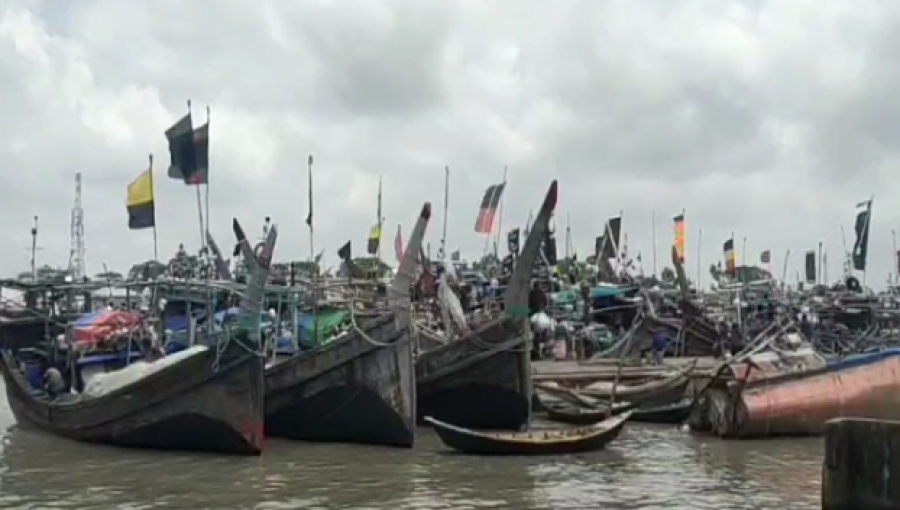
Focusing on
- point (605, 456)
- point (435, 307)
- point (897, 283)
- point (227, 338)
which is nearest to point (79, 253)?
point (435, 307)

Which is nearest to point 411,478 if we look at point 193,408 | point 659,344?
point 193,408

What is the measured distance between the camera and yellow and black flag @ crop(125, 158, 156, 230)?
24672mm

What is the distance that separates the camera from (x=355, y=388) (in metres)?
20.9

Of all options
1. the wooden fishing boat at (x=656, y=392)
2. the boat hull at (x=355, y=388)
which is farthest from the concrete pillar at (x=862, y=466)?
the wooden fishing boat at (x=656, y=392)

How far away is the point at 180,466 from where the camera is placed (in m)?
18.8

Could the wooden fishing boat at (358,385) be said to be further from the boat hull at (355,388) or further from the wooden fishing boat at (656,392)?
the wooden fishing boat at (656,392)

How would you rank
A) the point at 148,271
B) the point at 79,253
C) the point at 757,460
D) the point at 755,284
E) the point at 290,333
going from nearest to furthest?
the point at 757,460
the point at 290,333
the point at 148,271
the point at 79,253
the point at 755,284

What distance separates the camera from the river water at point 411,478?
1597cm

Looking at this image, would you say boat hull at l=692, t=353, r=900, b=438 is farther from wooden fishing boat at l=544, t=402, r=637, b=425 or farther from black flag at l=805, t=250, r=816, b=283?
black flag at l=805, t=250, r=816, b=283

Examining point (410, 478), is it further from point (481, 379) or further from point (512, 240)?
point (512, 240)

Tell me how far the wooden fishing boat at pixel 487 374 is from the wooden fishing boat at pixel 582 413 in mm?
1333

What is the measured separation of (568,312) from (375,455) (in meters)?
20.8

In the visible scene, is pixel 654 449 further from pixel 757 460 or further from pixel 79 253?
pixel 79 253

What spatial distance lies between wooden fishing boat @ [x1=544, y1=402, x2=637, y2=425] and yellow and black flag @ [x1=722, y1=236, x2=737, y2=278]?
27992 millimetres
